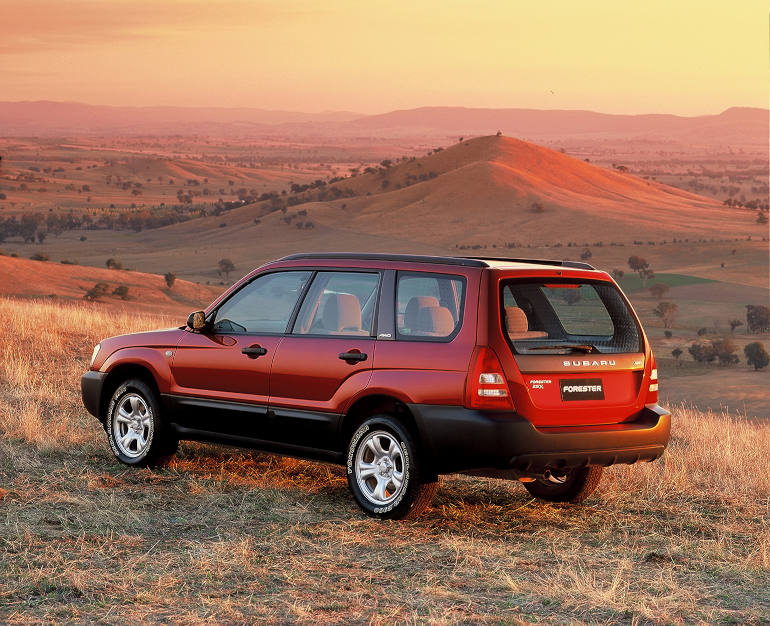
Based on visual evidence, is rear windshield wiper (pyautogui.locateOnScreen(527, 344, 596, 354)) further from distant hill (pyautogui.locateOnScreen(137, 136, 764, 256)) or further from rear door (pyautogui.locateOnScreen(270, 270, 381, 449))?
distant hill (pyautogui.locateOnScreen(137, 136, 764, 256))

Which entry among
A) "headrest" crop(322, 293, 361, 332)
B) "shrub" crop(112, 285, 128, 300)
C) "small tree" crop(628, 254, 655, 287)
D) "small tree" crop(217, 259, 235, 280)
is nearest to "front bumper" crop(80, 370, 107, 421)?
"headrest" crop(322, 293, 361, 332)

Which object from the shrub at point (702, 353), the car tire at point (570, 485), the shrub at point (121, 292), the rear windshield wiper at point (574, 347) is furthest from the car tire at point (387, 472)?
the shrub at point (702, 353)

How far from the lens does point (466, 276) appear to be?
754cm

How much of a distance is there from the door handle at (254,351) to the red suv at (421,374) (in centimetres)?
1

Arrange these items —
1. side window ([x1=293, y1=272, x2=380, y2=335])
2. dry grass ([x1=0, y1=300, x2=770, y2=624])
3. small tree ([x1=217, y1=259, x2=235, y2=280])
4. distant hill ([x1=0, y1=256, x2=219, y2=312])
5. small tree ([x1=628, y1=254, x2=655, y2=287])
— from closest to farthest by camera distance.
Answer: dry grass ([x1=0, y1=300, x2=770, y2=624]) < side window ([x1=293, y1=272, x2=380, y2=335]) < distant hill ([x1=0, y1=256, x2=219, y2=312]) < small tree ([x1=628, y1=254, x2=655, y2=287]) < small tree ([x1=217, y1=259, x2=235, y2=280])

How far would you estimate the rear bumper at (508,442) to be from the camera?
23.7 feet

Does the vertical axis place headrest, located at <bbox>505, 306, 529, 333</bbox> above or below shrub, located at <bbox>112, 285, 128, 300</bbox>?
above

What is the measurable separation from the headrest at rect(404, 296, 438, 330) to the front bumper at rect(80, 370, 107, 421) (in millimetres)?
3199

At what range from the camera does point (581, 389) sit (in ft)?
24.8

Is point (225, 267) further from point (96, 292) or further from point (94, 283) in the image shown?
point (96, 292)

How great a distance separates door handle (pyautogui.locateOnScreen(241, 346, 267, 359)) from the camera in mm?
8570

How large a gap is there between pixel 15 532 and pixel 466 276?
3193 millimetres

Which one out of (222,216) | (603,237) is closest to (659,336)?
(603,237)

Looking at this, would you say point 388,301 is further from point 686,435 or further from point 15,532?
point 686,435
